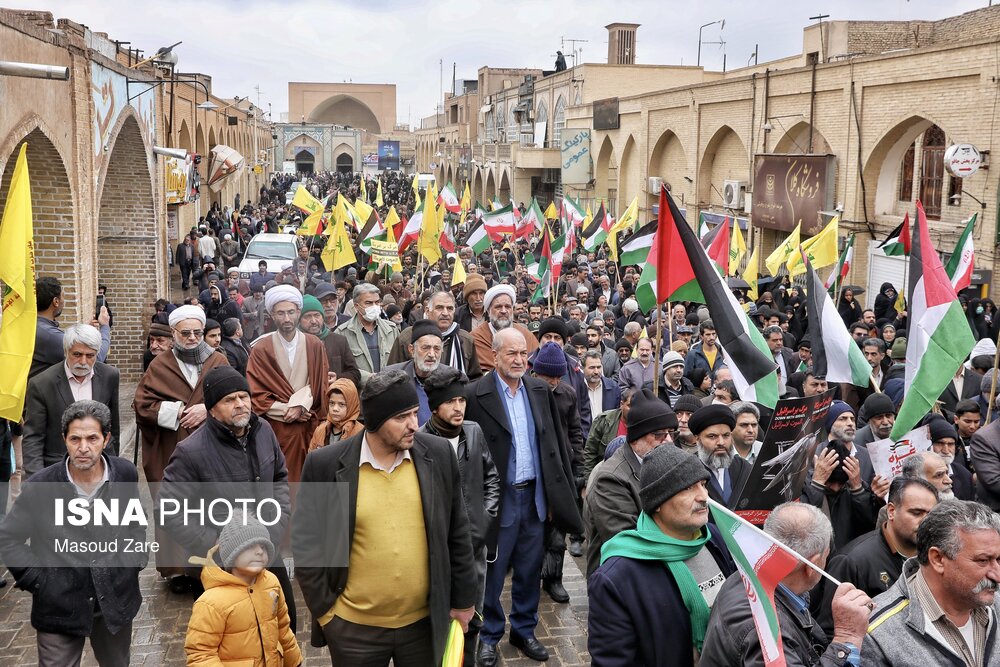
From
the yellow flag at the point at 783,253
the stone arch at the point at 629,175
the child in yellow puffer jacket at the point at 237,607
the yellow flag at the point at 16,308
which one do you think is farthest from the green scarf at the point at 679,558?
the stone arch at the point at 629,175

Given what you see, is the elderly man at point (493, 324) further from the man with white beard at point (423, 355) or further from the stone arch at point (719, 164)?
the stone arch at point (719, 164)

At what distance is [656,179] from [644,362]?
22.0 metres

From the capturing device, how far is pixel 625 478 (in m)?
4.60

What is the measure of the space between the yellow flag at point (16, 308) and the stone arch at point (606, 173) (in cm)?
2979

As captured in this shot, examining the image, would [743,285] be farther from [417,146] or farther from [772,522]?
[417,146]

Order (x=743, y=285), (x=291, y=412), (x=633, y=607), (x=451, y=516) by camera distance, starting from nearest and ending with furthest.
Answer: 1. (x=633, y=607)
2. (x=451, y=516)
3. (x=291, y=412)
4. (x=743, y=285)

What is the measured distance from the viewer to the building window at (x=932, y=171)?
17.4 metres

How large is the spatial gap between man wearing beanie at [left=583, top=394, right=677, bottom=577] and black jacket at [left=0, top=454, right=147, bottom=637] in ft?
7.31

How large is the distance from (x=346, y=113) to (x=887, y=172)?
307 ft

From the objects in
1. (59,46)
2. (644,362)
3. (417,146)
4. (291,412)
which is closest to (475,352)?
(291,412)

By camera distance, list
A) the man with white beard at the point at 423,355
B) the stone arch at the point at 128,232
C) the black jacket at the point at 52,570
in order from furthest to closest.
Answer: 1. the stone arch at the point at 128,232
2. the man with white beard at the point at 423,355
3. the black jacket at the point at 52,570

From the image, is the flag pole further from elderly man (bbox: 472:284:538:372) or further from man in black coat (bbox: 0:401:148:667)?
elderly man (bbox: 472:284:538:372)

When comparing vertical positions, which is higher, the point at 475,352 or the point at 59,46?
the point at 59,46

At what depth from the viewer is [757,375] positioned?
17.9ft
